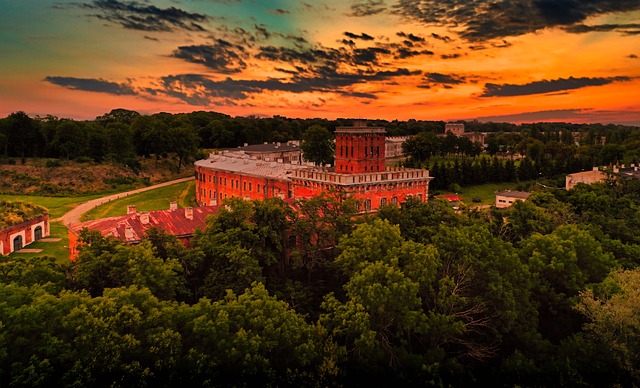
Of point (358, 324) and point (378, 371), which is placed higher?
point (358, 324)

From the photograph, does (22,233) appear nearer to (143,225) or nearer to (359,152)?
(143,225)

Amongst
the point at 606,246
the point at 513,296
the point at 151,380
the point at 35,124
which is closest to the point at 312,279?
the point at 513,296

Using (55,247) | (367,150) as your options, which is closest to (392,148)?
(367,150)

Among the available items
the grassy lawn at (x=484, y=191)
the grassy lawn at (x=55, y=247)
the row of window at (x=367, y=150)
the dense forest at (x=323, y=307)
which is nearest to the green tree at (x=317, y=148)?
the grassy lawn at (x=484, y=191)

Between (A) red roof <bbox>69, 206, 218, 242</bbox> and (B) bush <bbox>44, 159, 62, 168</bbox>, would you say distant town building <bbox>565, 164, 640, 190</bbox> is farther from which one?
(B) bush <bbox>44, 159, 62, 168</bbox>

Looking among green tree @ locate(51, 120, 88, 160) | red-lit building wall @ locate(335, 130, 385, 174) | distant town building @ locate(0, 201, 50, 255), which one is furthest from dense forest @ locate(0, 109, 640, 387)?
green tree @ locate(51, 120, 88, 160)

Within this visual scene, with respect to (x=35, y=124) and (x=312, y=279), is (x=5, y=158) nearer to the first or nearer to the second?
(x=35, y=124)
